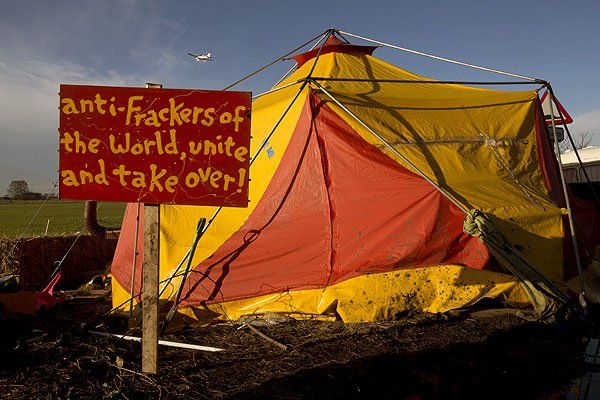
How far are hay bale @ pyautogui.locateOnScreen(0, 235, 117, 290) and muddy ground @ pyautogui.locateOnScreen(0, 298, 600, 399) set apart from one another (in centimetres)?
438

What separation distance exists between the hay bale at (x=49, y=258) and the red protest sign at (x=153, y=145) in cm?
544

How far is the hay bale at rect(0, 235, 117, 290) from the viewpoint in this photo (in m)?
9.19

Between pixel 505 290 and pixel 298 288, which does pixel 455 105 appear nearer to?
pixel 505 290

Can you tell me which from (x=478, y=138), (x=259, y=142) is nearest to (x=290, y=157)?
(x=259, y=142)

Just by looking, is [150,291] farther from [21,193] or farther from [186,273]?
[21,193]

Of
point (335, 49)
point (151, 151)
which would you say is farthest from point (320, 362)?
point (335, 49)

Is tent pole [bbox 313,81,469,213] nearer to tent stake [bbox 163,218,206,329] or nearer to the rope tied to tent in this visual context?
the rope tied to tent

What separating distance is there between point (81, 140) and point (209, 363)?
2.32 metres

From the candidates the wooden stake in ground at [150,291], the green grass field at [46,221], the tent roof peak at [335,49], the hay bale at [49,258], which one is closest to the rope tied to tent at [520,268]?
the wooden stake in ground at [150,291]

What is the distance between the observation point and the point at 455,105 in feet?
23.4

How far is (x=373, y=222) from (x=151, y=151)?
117 inches

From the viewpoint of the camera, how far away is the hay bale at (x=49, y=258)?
9.19 metres

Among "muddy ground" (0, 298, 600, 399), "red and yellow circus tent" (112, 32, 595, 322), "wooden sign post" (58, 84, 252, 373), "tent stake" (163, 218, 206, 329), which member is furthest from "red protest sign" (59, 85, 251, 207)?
"red and yellow circus tent" (112, 32, 595, 322)

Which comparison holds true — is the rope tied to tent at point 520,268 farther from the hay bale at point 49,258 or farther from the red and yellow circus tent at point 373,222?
the hay bale at point 49,258
